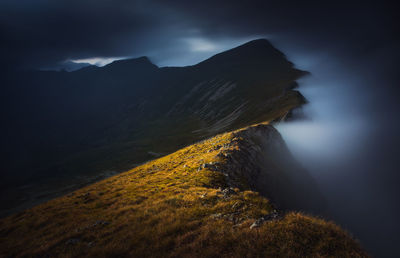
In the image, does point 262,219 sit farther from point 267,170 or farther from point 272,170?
point 272,170

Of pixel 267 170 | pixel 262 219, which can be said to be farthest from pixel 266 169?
pixel 262 219

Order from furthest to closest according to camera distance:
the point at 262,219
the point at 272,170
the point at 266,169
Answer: the point at 272,170 → the point at 266,169 → the point at 262,219

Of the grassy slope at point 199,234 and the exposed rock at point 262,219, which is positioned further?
the exposed rock at point 262,219

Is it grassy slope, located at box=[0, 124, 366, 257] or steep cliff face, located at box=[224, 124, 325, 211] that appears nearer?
grassy slope, located at box=[0, 124, 366, 257]

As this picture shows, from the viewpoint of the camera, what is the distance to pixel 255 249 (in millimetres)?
8312

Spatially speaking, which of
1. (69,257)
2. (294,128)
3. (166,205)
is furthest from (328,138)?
(69,257)

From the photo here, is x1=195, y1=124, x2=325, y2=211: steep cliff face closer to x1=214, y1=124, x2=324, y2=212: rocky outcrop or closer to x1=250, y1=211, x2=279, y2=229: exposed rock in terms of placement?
x1=214, y1=124, x2=324, y2=212: rocky outcrop

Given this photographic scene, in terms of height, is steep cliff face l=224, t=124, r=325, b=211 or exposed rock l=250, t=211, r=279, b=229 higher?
exposed rock l=250, t=211, r=279, b=229

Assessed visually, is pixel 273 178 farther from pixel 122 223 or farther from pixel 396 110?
pixel 396 110

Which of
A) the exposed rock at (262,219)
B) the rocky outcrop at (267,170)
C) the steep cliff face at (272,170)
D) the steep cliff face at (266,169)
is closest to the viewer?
the exposed rock at (262,219)

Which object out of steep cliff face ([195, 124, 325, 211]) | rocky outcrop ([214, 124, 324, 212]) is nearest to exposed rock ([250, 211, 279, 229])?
steep cliff face ([195, 124, 325, 211])

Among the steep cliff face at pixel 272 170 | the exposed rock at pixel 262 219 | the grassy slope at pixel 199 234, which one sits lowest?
the steep cliff face at pixel 272 170

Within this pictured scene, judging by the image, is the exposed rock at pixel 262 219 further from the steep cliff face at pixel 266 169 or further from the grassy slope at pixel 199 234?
the steep cliff face at pixel 266 169

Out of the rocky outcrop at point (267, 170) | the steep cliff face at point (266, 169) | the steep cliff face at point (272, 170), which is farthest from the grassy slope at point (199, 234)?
the steep cliff face at point (272, 170)
